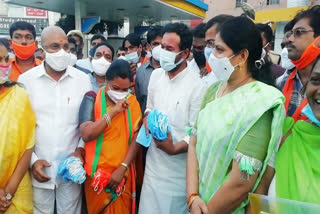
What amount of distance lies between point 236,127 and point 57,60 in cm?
163

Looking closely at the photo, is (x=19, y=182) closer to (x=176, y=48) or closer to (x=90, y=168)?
(x=90, y=168)

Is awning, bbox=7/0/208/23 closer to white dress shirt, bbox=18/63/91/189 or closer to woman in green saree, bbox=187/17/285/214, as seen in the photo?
white dress shirt, bbox=18/63/91/189

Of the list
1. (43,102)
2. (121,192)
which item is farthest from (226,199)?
(43,102)

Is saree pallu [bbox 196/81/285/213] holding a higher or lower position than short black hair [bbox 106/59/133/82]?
lower

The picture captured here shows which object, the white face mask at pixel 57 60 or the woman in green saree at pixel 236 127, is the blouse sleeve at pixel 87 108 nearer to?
the white face mask at pixel 57 60

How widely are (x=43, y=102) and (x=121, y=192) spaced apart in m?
1.00

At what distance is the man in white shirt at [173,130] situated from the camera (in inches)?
98.8

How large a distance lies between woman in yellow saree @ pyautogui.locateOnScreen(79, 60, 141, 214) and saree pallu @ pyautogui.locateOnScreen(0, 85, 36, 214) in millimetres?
410

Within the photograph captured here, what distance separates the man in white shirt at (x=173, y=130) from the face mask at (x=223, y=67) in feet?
2.16

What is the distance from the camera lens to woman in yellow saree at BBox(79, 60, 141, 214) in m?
2.47

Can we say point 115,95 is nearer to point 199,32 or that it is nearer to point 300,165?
point 199,32

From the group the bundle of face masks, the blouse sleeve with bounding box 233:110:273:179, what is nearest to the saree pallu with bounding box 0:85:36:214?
the bundle of face masks

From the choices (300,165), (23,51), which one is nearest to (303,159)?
(300,165)

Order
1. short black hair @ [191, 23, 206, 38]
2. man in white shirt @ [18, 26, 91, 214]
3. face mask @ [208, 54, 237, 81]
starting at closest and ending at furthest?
face mask @ [208, 54, 237, 81], man in white shirt @ [18, 26, 91, 214], short black hair @ [191, 23, 206, 38]
